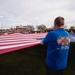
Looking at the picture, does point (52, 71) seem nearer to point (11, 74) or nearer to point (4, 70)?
point (11, 74)

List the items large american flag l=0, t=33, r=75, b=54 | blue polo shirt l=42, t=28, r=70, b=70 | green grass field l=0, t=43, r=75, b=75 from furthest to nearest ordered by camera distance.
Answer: green grass field l=0, t=43, r=75, b=75
large american flag l=0, t=33, r=75, b=54
blue polo shirt l=42, t=28, r=70, b=70

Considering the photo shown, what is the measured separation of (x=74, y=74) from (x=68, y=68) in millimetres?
343

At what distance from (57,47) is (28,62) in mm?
3061

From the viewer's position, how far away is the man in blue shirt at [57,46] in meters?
2.13

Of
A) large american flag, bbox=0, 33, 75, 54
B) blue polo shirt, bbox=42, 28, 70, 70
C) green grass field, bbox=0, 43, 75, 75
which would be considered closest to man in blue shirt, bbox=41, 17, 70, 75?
blue polo shirt, bbox=42, 28, 70, 70

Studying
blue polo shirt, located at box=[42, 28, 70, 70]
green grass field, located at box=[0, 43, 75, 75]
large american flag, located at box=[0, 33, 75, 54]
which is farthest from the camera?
green grass field, located at box=[0, 43, 75, 75]

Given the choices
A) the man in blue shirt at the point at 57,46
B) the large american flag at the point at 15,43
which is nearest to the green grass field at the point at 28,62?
the large american flag at the point at 15,43

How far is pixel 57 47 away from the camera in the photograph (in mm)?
2154

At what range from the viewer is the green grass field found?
14.5 ft

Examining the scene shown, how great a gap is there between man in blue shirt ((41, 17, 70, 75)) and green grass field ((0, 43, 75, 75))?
2162 mm

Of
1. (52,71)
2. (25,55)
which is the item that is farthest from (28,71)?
(52,71)

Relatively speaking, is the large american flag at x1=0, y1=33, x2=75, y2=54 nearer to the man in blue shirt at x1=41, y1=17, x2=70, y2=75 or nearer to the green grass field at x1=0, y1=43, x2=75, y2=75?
the man in blue shirt at x1=41, y1=17, x2=70, y2=75

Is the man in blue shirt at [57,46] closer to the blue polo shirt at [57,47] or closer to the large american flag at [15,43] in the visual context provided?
the blue polo shirt at [57,47]

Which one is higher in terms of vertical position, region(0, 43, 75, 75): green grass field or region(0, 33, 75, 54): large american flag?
region(0, 33, 75, 54): large american flag
